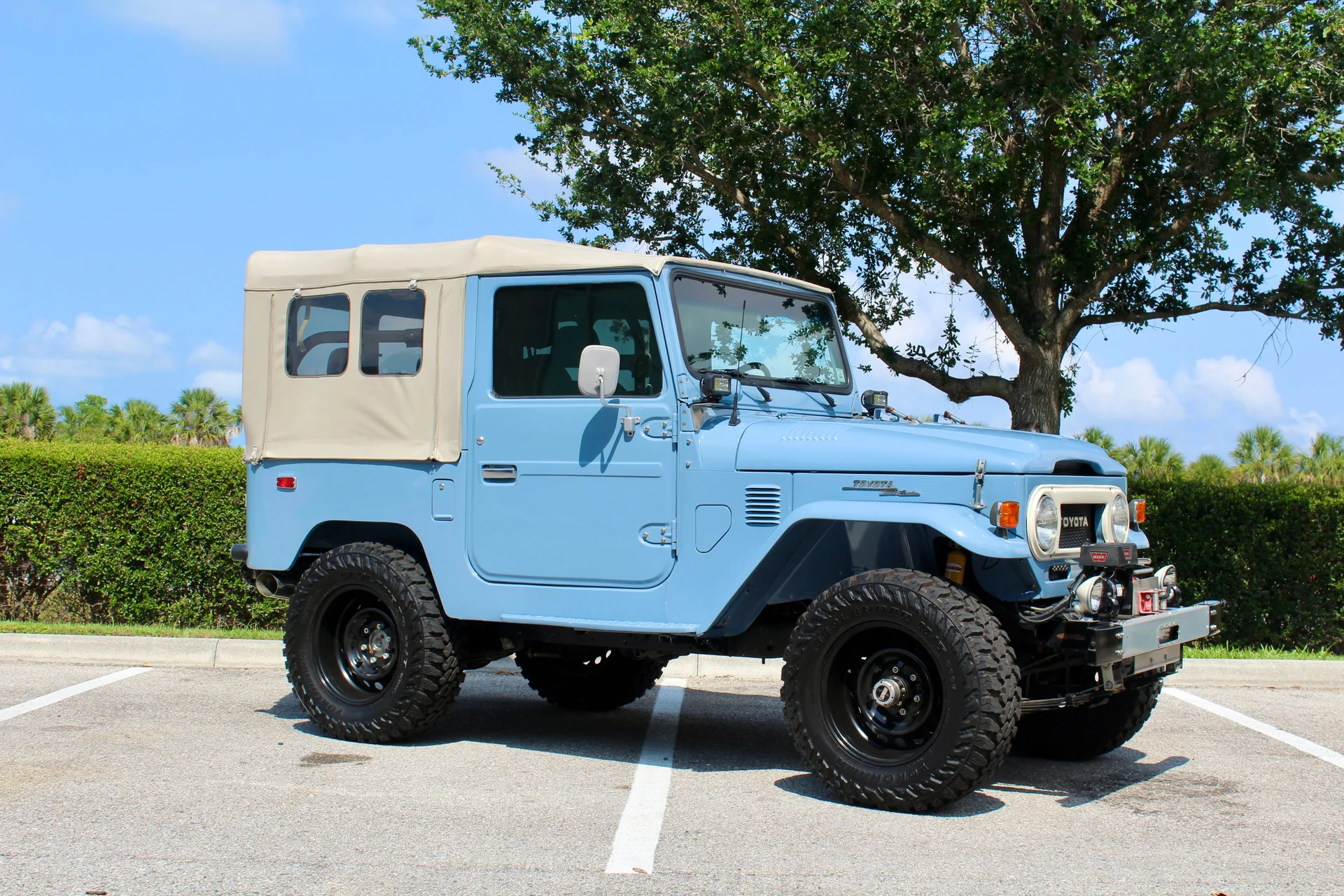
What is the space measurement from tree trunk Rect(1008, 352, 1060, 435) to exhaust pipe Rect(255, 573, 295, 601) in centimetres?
819

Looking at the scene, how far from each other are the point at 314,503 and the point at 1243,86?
8.71m

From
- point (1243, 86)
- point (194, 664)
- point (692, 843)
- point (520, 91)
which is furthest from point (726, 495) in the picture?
point (520, 91)

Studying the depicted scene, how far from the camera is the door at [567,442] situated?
19.9 feet

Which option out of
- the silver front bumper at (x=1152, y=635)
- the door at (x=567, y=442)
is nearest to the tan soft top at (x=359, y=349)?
the door at (x=567, y=442)

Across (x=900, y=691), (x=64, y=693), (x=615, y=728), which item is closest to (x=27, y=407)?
(x=64, y=693)

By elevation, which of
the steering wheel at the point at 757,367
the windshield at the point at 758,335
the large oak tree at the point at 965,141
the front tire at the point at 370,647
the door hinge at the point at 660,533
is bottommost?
the front tire at the point at 370,647

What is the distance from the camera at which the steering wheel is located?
6441 mm

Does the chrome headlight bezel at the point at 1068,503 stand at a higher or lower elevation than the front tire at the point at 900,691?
higher

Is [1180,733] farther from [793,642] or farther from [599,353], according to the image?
[599,353]

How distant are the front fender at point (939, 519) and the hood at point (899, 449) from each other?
17 centimetres

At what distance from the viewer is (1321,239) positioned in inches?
508

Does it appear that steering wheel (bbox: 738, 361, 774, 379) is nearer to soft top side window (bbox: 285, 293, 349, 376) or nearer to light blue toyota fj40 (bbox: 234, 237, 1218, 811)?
light blue toyota fj40 (bbox: 234, 237, 1218, 811)

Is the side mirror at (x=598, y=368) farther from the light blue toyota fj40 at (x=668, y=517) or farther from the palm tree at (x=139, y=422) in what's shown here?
the palm tree at (x=139, y=422)

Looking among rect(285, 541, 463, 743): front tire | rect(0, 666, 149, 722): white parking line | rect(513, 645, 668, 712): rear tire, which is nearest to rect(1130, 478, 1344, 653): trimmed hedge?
rect(513, 645, 668, 712): rear tire
